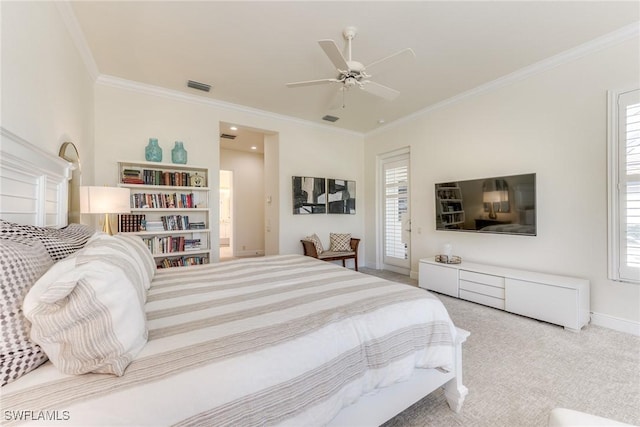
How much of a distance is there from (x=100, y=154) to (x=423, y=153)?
4.76 metres

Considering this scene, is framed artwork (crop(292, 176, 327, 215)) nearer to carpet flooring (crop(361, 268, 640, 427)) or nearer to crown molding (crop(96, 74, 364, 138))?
crown molding (crop(96, 74, 364, 138))

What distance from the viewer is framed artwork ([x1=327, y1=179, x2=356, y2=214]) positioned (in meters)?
5.22

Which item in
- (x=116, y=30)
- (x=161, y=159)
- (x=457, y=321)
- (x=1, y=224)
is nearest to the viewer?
(x=1, y=224)

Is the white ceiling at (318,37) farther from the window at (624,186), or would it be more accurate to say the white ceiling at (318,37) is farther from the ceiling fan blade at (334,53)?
the window at (624,186)

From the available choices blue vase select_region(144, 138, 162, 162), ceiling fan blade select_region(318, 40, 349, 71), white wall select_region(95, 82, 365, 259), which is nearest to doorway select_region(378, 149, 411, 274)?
white wall select_region(95, 82, 365, 259)

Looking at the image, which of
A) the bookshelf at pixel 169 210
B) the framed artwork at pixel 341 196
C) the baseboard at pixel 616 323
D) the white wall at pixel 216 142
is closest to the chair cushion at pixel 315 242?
the white wall at pixel 216 142

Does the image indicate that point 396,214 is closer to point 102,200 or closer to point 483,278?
point 483,278

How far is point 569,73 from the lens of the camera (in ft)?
9.46

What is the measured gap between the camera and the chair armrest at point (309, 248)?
4477 millimetres

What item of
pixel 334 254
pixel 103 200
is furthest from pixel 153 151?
pixel 334 254

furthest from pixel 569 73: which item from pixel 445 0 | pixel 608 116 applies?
pixel 445 0

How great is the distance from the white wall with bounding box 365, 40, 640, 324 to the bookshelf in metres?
3.78

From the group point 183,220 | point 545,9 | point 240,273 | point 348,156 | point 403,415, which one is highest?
point 545,9

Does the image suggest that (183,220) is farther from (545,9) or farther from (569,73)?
(569,73)
